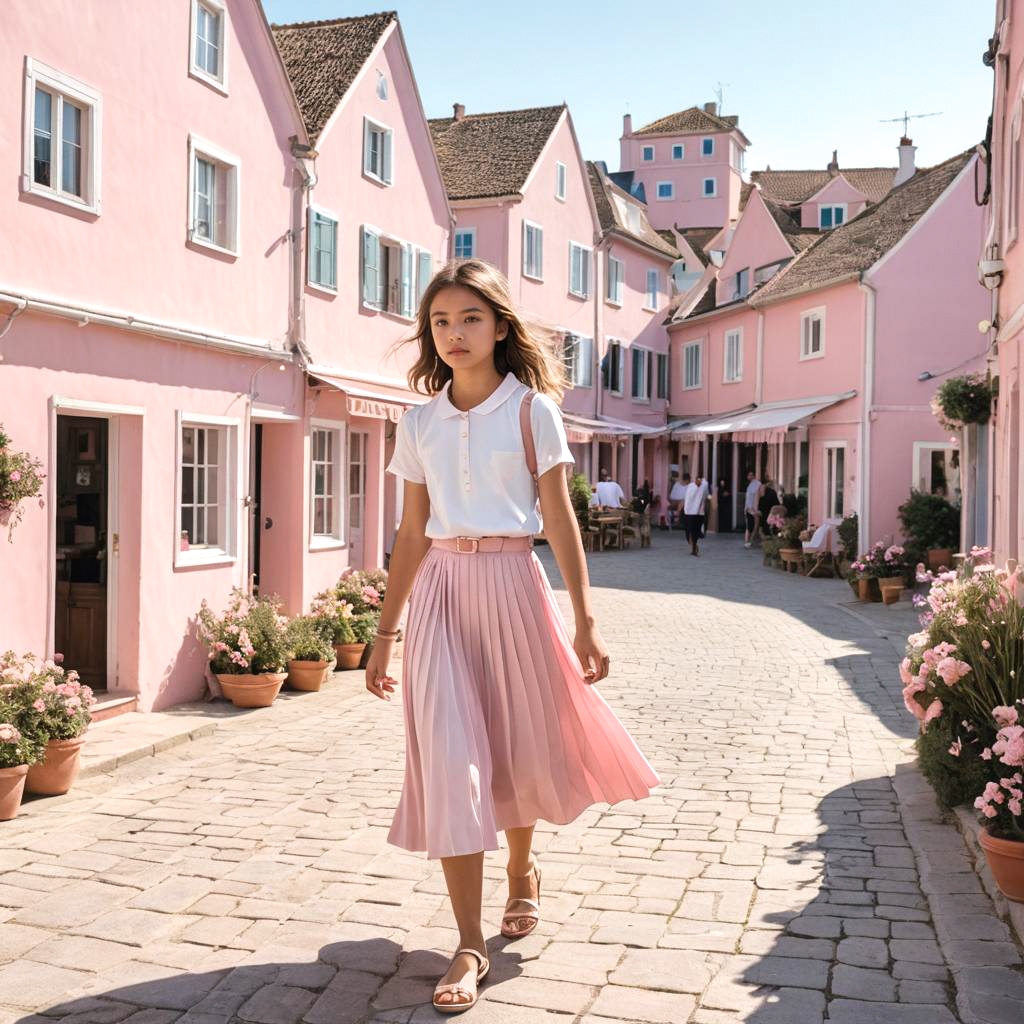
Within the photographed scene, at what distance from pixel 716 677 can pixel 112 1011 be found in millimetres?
8687

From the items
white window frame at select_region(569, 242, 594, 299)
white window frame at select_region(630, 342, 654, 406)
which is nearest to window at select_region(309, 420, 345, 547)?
white window frame at select_region(569, 242, 594, 299)

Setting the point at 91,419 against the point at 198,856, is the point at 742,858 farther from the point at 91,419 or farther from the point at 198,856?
the point at 91,419

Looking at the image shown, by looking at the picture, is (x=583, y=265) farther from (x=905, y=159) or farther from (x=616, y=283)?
(x=905, y=159)

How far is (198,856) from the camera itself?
5.97m

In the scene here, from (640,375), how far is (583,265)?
5023 millimetres

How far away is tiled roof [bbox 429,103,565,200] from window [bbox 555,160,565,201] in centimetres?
94

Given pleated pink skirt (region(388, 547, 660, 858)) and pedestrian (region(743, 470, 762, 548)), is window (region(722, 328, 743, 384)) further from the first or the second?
pleated pink skirt (region(388, 547, 660, 858))

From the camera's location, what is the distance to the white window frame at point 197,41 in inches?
445

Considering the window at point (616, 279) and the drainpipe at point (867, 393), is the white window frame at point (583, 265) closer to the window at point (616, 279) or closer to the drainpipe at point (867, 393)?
the window at point (616, 279)

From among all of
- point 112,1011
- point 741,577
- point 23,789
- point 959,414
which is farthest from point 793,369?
point 112,1011

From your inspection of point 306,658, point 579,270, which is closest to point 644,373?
point 579,270

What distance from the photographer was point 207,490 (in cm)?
1185

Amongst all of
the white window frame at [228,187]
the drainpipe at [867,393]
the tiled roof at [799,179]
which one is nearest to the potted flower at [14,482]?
the white window frame at [228,187]

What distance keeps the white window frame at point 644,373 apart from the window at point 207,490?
27.1m
